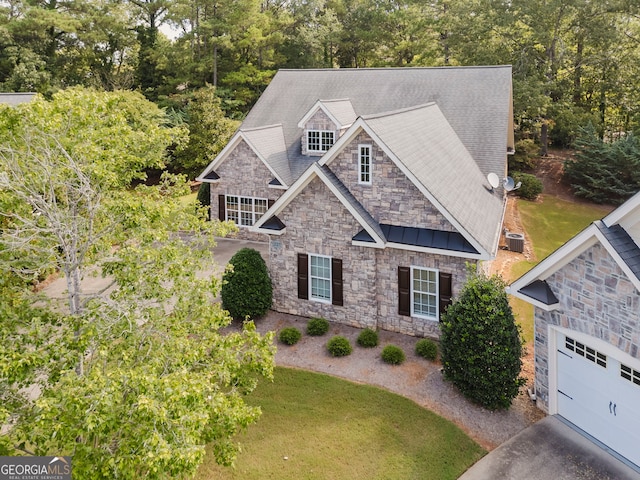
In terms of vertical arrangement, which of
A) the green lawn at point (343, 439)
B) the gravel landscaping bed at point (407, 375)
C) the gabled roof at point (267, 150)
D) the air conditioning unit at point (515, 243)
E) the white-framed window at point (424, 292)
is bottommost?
the green lawn at point (343, 439)

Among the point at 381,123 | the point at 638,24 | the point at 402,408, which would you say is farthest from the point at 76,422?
the point at 638,24

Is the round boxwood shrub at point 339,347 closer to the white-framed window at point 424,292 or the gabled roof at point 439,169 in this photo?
the white-framed window at point 424,292

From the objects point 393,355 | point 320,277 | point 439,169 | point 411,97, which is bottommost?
point 393,355

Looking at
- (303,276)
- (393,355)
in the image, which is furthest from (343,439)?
(303,276)

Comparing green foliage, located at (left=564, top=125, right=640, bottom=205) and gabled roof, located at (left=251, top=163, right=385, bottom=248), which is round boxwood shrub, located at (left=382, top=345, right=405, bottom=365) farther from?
green foliage, located at (left=564, top=125, right=640, bottom=205)

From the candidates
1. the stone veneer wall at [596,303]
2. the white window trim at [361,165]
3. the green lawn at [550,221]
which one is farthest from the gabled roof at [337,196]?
the green lawn at [550,221]

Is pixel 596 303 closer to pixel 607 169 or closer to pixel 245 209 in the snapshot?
pixel 245 209

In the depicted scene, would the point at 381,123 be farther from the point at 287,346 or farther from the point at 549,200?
the point at 549,200
